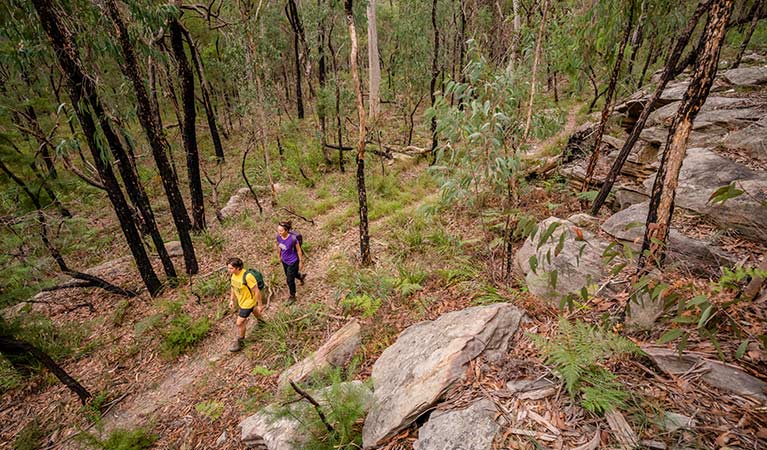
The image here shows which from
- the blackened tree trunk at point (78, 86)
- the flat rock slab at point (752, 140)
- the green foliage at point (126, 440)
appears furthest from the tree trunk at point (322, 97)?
the flat rock slab at point (752, 140)

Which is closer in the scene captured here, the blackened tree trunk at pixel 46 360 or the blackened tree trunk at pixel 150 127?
the blackened tree trunk at pixel 46 360

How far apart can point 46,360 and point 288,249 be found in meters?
3.93

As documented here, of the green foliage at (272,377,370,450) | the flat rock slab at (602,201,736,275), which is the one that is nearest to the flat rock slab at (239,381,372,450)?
the green foliage at (272,377,370,450)

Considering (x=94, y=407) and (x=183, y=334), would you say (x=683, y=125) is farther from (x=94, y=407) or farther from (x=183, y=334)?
(x=94, y=407)

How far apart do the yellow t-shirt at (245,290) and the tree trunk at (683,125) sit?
17.1ft

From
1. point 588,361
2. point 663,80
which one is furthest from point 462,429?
point 663,80

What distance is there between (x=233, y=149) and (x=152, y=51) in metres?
11.7

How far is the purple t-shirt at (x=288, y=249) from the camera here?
614 centimetres

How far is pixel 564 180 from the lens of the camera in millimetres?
7324

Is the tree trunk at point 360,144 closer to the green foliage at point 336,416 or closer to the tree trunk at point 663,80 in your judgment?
the green foliage at point 336,416

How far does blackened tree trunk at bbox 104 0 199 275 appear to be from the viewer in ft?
18.3

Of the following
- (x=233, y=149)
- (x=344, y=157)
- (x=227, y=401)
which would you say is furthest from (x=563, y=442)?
(x=233, y=149)

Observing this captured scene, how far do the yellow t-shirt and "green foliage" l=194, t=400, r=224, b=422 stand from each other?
4.79 feet

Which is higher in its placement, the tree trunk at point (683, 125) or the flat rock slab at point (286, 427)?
the tree trunk at point (683, 125)
